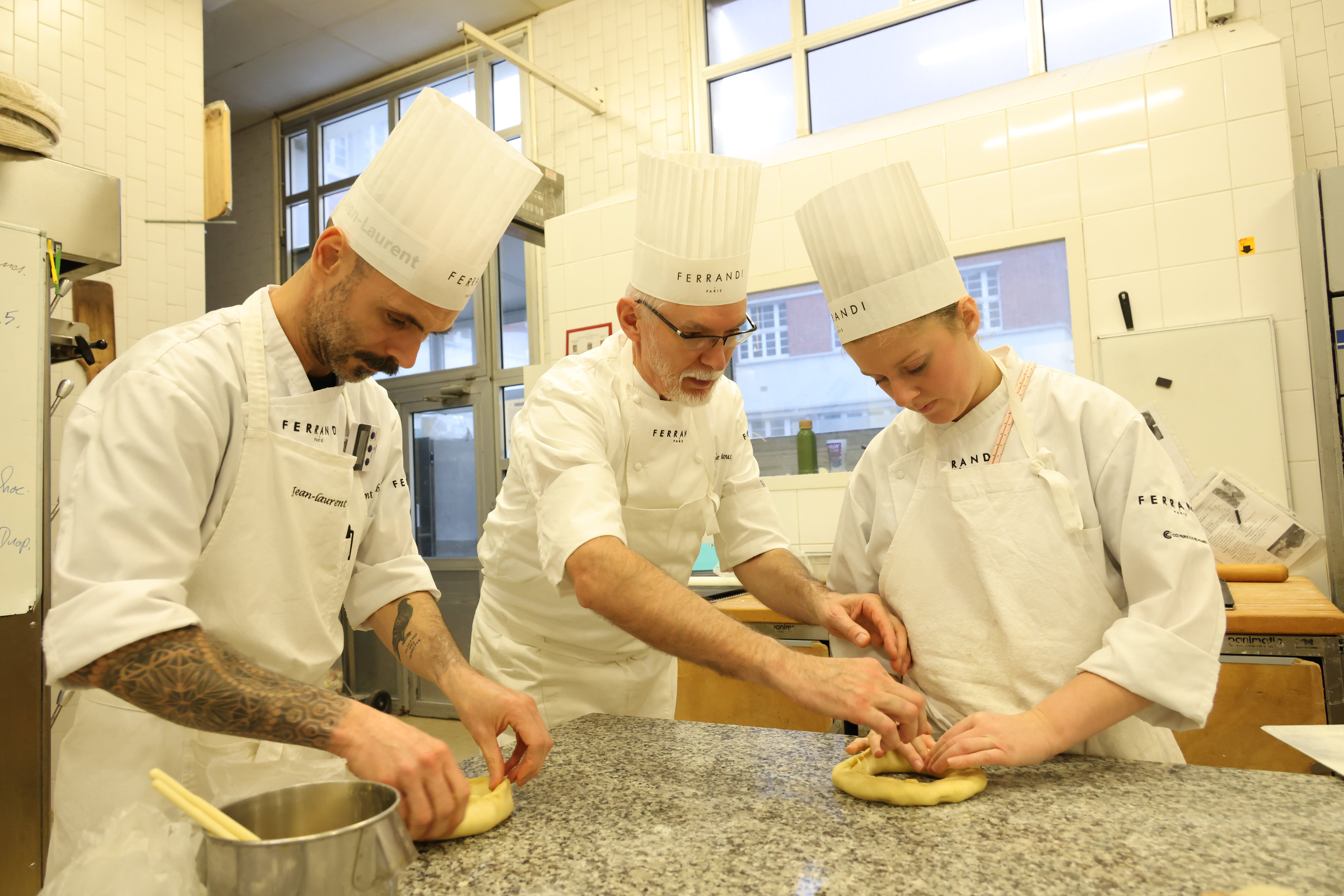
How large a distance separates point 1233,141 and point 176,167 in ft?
14.7

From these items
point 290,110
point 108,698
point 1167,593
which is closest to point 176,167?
point 290,110

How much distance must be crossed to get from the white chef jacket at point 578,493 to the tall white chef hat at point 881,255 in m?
0.48

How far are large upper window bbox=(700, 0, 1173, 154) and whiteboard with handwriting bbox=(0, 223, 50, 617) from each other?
291 cm

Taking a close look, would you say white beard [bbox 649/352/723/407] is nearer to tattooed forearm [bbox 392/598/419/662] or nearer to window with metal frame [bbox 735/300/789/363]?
tattooed forearm [bbox 392/598/419/662]

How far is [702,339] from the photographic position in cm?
153

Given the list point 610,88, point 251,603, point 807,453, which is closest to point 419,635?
point 251,603

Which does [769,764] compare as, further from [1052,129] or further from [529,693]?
[1052,129]

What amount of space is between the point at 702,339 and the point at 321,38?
4671 mm

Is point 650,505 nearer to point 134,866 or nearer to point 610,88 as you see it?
point 134,866

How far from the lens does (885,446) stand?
4.67 feet

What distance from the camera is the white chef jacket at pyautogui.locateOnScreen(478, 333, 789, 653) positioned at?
1.33 m

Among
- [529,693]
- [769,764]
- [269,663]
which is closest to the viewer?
[769,764]

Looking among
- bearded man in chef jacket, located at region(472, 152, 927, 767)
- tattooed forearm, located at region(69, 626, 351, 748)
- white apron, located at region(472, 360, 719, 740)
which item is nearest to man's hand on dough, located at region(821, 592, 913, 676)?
bearded man in chef jacket, located at region(472, 152, 927, 767)

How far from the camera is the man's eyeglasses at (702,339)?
5.02 ft
